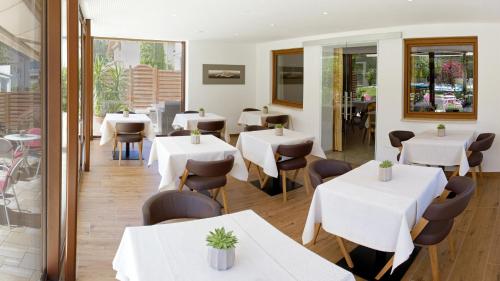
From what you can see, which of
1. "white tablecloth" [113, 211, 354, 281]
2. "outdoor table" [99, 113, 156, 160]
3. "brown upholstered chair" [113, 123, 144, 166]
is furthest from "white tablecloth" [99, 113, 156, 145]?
"white tablecloth" [113, 211, 354, 281]

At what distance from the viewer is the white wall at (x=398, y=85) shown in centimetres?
630

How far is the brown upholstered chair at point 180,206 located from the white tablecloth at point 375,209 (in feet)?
2.77

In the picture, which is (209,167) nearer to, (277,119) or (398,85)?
(398,85)

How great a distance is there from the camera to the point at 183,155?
435 centimetres

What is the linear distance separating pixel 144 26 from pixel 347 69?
3.85 metres

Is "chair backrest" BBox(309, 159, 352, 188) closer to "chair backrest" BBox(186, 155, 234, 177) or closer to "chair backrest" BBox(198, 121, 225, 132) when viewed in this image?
"chair backrest" BBox(186, 155, 234, 177)

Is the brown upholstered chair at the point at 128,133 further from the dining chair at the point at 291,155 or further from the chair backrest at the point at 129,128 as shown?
the dining chair at the point at 291,155

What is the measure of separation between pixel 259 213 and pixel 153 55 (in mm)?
6931

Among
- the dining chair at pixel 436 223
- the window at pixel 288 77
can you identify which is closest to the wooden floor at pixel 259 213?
the dining chair at pixel 436 223

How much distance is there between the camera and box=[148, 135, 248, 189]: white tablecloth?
4.30 m

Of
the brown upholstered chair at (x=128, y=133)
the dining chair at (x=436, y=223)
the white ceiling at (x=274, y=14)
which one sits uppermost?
the white ceiling at (x=274, y=14)

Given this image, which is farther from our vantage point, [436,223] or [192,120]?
[192,120]

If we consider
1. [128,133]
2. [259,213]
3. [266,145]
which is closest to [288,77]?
[128,133]

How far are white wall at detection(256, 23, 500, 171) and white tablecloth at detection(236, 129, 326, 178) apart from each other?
2.08 m
